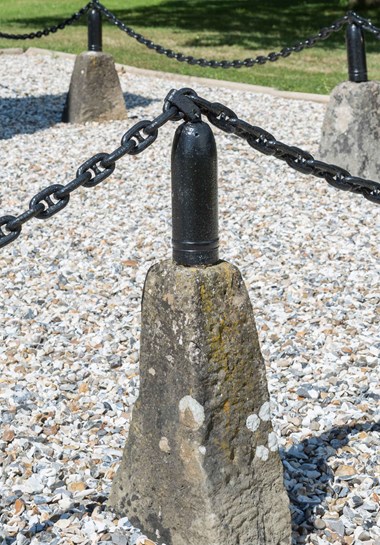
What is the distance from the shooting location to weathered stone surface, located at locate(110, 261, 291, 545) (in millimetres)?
2742

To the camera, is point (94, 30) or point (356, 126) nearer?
point (356, 126)

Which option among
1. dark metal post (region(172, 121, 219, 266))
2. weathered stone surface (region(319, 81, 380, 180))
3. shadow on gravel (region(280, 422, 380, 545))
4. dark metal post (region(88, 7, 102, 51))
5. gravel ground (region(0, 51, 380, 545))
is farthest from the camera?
dark metal post (region(88, 7, 102, 51))

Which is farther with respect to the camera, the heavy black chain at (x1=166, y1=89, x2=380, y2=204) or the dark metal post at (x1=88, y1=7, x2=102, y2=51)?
the dark metal post at (x1=88, y1=7, x2=102, y2=51)

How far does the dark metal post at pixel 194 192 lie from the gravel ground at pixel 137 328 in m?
1.03

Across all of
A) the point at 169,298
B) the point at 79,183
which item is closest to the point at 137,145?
the point at 79,183

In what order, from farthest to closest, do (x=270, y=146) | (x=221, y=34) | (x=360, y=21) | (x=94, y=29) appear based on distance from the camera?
1. (x=221, y=34)
2. (x=94, y=29)
3. (x=360, y=21)
4. (x=270, y=146)

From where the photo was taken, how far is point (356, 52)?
274 inches

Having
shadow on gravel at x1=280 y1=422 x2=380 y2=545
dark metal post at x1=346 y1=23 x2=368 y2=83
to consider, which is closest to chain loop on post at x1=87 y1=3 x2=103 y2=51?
dark metal post at x1=346 y1=23 x2=368 y2=83

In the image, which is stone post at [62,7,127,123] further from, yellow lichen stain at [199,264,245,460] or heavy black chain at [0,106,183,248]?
yellow lichen stain at [199,264,245,460]

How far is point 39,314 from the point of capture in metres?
5.09

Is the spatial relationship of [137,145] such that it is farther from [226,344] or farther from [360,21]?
[360,21]

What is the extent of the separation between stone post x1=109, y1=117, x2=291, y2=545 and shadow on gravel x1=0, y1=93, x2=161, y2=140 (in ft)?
21.7

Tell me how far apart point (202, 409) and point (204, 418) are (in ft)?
0.09

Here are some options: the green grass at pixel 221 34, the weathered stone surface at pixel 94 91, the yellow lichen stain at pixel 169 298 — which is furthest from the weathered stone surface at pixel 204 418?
the green grass at pixel 221 34
